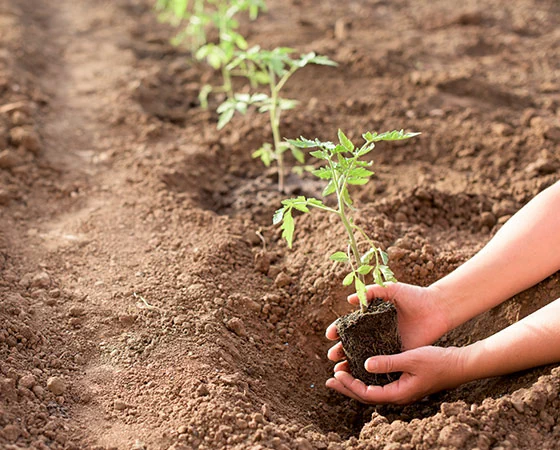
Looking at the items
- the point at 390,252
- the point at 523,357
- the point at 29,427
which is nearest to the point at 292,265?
the point at 390,252

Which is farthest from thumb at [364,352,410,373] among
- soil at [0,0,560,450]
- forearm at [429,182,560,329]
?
forearm at [429,182,560,329]

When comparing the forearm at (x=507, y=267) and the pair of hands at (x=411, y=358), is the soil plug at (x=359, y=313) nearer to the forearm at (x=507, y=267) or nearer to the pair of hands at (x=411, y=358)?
the pair of hands at (x=411, y=358)

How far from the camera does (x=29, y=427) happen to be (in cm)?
184

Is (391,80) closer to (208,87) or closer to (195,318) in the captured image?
(208,87)

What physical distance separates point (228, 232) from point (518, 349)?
1.25 metres

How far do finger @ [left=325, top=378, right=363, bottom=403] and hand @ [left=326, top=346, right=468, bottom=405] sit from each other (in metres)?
0.04

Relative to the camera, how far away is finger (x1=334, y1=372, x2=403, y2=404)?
2.04 m

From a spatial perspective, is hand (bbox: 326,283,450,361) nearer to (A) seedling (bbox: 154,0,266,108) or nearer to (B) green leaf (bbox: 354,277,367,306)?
(B) green leaf (bbox: 354,277,367,306)

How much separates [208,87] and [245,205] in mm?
1176

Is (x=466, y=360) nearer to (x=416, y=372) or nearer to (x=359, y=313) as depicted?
(x=416, y=372)

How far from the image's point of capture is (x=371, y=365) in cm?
200

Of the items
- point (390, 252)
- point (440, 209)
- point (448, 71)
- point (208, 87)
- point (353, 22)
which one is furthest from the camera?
point (353, 22)

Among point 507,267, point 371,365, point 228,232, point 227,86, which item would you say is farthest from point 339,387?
point 227,86

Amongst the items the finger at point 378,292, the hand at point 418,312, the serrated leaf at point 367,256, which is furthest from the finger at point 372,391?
the serrated leaf at point 367,256
